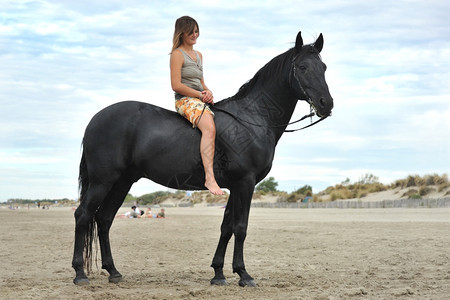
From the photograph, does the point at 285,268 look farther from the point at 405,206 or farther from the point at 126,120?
the point at 405,206

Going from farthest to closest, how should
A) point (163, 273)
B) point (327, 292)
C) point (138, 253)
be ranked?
point (138, 253), point (163, 273), point (327, 292)

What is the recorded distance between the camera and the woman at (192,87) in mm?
6973

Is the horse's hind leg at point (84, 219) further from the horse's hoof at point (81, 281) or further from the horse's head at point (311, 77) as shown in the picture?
the horse's head at point (311, 77)

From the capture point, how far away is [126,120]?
7273mm

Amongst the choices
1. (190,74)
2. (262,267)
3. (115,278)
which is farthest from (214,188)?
(262,267)

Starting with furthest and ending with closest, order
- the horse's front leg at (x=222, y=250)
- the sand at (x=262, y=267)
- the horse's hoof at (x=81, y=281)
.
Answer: the horse's front leg at (x=222, y=250) < the horse's hoof at (x=81, y=281) < the sand at (x=262, y=267)

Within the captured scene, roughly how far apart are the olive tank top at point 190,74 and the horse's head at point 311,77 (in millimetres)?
1256

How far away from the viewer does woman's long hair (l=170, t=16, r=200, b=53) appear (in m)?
7.41

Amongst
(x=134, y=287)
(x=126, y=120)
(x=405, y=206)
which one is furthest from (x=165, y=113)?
(x=405, y=206)

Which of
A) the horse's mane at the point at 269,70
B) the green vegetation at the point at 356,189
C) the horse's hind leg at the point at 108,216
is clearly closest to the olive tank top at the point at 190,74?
the horse's mane at the point at 269,70

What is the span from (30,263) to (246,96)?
4.81 metres

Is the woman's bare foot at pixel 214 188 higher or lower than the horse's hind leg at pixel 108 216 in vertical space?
higher

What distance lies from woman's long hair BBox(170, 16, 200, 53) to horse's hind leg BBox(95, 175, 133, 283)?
2008 millimetres

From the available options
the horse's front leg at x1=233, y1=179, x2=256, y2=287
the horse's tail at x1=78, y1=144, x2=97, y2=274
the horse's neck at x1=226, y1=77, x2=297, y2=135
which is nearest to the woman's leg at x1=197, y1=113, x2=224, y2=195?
the horse's front leg at x1=233, y1=179, x2=256, y2=287
